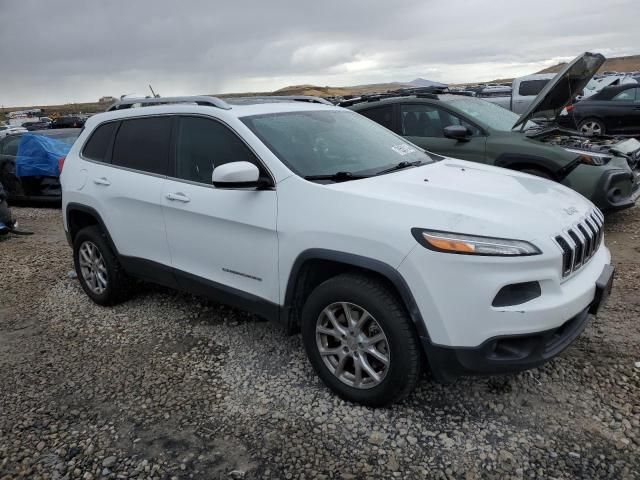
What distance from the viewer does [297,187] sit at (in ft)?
10.2

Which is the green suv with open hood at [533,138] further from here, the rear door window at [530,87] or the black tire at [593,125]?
the rear door window at [530,87]

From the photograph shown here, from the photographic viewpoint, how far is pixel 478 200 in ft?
9.40

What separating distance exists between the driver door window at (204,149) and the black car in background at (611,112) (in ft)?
37.7

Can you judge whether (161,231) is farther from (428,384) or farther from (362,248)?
(428,384)

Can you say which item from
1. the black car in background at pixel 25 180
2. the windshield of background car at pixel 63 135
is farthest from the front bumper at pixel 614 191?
the windshield of background car at pixel 63 135

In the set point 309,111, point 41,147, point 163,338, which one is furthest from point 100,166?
point 41,147

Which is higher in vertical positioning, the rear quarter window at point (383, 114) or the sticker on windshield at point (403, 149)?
the rear quarter window at point (383, 114)

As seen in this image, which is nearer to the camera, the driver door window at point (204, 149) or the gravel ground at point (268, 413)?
the gravel ground at point (268, 413)

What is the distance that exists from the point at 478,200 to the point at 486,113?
187 inches

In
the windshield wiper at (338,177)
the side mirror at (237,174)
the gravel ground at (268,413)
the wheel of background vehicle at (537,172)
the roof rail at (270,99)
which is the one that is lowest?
the gravel ground at (268,413)

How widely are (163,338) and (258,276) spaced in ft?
4.16

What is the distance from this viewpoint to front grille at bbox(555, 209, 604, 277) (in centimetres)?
271

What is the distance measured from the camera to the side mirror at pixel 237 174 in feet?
10.1

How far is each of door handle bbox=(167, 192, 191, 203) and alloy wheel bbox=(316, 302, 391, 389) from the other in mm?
1326
